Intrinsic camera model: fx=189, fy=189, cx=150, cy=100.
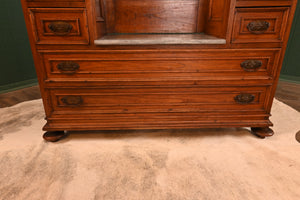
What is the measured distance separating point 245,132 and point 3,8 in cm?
309

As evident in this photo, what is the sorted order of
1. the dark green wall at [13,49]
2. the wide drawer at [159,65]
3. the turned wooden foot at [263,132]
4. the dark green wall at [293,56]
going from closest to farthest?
the wide drawer at [159,65] → the turned wooden foot at [263,132] → the dark green wall at [13,49] → the dark green wall at [293,56]

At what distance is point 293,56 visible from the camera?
9.33ft

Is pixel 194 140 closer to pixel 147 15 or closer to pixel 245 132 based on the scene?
pixel 245 132

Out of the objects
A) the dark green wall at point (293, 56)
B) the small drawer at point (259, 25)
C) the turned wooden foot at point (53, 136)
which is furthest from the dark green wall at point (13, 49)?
the dark green wall at point (293, 56)

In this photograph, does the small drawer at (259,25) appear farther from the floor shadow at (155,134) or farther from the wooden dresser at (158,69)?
the floor shadow at (155,134)

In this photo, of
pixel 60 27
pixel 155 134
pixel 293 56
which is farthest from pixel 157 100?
pixel 293 56

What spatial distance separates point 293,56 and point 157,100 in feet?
8.57

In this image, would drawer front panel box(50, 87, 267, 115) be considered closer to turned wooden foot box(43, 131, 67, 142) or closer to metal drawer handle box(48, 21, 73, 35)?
turned wooden foot box(43, 131, 67, 142)

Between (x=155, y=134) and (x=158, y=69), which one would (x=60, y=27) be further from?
(x=155, y=134)

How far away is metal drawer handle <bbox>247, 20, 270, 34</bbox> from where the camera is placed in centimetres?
124

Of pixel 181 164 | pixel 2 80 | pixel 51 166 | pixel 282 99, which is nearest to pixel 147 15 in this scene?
pixel 181 164

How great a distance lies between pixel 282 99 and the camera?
229 cm

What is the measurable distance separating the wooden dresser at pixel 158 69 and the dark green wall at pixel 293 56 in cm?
193

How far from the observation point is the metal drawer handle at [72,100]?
4.60 ft
